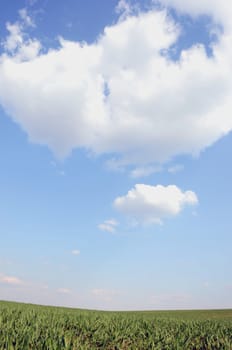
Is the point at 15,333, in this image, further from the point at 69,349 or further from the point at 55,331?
the point at 69,349

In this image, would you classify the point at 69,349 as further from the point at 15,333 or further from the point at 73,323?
the point at 73,323

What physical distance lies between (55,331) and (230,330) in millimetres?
9794

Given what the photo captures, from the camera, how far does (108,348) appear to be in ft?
43.2

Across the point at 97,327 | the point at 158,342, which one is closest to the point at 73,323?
the point at 97,327

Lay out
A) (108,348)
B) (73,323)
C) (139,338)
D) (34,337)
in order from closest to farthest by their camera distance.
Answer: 1. (34,337)
2. (108,348)
3. (139,338)
4. (73,323)

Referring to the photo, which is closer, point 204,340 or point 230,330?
point 204,340

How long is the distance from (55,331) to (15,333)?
4.30 feet

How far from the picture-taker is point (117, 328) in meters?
15.6

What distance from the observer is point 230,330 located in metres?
18.2

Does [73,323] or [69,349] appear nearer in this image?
[69,349]

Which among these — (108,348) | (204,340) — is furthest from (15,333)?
(204,340)

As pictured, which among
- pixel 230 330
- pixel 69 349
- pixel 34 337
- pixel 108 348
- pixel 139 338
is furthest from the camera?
pixel 230 330

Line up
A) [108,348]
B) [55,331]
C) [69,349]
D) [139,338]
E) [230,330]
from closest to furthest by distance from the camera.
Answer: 1. [69,349]
2. [55,331]
3. [108,348]
4. [139,338]
5. [230,330]

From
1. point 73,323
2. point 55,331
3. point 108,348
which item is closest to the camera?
point 55,331
